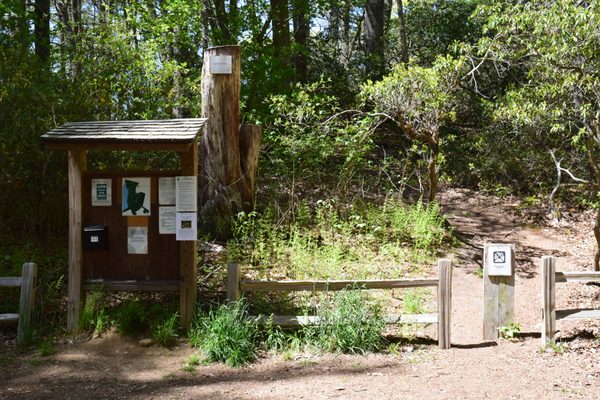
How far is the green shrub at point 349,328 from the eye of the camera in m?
7.39

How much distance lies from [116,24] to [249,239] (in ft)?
19.5

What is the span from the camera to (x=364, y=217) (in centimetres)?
1270

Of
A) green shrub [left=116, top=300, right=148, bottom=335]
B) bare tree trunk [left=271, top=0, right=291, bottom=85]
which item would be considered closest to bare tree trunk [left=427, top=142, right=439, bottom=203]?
bare tree trunk [left=271, top=0, right=291, bottom=85]

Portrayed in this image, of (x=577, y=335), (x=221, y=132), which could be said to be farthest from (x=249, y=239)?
(x=577, y=335)

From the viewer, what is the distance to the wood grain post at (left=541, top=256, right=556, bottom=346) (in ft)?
24.9

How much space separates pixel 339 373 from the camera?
678cm

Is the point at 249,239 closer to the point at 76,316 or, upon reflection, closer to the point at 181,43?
the point at 76,316

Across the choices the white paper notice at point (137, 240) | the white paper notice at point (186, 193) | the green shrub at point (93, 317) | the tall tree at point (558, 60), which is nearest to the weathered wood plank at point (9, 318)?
the green shrub at point (93, 317)

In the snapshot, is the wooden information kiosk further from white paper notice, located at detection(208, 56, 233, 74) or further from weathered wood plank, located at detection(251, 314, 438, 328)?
white paper notice, located at detection(208, 56, 233, 74)

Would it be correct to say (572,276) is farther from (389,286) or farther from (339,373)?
(339,373)

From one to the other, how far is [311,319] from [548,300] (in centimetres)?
307

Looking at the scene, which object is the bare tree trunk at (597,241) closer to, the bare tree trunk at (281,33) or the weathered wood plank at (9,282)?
the bare tree trunk at (281,33)

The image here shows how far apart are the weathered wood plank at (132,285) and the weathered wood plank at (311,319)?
4.34 ft

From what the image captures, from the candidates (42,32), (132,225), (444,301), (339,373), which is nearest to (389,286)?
(444,301)
